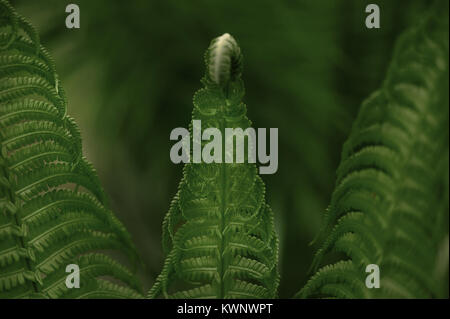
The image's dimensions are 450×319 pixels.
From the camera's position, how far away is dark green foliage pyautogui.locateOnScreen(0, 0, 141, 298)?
50cm

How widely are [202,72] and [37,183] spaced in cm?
60

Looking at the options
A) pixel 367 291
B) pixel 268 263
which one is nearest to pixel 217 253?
pixel 268 263

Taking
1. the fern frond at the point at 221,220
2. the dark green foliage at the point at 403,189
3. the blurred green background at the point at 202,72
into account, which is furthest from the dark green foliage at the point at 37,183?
the blurred green background at the point at 202,72

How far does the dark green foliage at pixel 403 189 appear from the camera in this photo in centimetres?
47

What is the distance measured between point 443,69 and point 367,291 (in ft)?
0.85

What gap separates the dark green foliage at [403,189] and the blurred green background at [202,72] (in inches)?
17.3

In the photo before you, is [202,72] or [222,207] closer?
[222,207]

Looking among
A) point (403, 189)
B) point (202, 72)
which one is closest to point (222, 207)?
point (403, 189)

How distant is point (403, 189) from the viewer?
19.2 inches

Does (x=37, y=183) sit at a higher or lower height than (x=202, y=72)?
lower

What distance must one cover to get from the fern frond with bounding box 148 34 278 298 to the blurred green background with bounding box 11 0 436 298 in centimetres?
47

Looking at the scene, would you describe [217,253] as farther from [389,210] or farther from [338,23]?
[338,23]

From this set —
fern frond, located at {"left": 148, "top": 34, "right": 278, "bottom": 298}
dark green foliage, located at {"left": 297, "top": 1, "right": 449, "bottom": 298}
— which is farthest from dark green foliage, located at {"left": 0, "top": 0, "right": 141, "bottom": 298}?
dark green foliage, located at {"left": 297, "top": 1, "right": 449, "bottom": 298}

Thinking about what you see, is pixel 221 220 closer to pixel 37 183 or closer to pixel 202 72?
pixel 37 183
